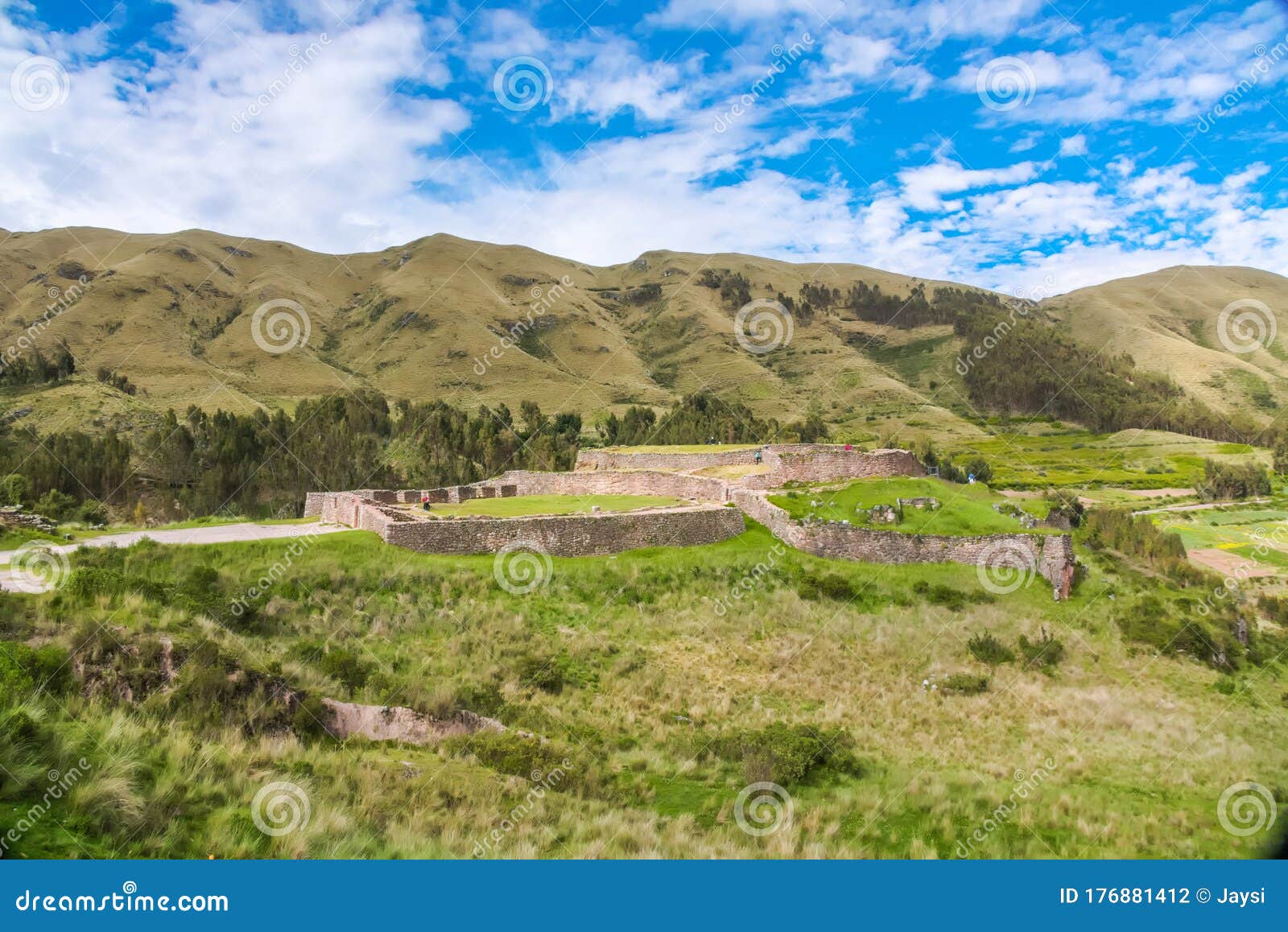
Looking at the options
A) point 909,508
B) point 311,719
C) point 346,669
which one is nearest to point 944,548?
point 909,508

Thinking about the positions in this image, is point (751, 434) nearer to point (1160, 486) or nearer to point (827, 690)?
point (1160, 486)

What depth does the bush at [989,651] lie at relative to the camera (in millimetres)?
17111

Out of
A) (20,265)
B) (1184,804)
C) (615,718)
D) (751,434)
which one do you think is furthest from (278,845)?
(20,265)

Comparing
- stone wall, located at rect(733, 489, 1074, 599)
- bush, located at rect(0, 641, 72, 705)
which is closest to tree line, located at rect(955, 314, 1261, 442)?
stone wall, located at rect(733, 489, 1074, 599)

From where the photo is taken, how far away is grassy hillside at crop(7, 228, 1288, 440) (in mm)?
119562

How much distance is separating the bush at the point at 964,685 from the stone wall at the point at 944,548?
586 cm

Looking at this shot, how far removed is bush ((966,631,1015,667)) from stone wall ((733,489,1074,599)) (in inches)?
160

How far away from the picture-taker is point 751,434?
2569 inches

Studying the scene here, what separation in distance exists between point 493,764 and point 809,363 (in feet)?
491

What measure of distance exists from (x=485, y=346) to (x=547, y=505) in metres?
128

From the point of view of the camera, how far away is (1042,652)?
58.2ft

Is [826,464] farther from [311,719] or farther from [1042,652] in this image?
[311,719]

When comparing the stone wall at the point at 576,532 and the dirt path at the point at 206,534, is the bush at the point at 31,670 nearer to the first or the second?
the dirt path at the point at 206,534

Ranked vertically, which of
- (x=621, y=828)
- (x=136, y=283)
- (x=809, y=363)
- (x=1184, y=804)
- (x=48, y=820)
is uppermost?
(x=136, y=283)
